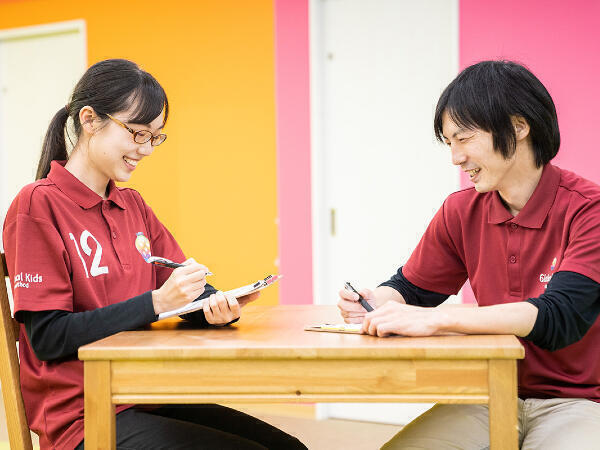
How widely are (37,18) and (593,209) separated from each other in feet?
15.2

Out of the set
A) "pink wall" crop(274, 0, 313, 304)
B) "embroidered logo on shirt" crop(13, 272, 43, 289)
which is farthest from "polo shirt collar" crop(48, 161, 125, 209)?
"pink wall" crop(274, 0, 313, 304)

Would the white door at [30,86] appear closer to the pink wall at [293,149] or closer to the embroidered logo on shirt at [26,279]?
the pink wall at [293,149]

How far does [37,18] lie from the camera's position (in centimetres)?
532

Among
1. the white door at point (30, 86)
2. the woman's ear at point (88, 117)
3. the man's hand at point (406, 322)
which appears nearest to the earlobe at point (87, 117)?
the woman's ear at point (88, 117)

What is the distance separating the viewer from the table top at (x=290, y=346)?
1399 mm

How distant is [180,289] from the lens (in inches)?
65.0

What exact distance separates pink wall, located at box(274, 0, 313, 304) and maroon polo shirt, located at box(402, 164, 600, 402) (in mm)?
2262

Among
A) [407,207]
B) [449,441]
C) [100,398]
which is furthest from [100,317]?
[407,207]

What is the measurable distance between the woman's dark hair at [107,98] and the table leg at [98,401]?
2.20 ft

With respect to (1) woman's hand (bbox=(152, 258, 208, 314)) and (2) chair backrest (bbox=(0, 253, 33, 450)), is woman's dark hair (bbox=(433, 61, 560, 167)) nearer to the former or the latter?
(1) woman's hand (bbox=(152, 258, 208, 314))

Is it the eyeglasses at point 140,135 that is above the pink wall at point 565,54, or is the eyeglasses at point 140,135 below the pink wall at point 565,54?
below

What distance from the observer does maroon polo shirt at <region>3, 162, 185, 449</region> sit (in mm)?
1646

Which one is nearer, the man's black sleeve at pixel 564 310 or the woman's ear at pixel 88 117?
the man's black sleeve at pixel 564 310

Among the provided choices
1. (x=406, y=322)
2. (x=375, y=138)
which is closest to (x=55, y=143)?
(x=406, y=322)
